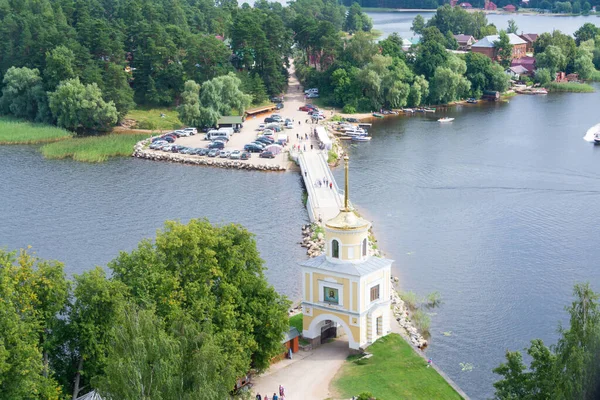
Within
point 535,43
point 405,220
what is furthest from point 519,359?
point 535,43

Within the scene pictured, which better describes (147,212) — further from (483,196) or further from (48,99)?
(48,99)

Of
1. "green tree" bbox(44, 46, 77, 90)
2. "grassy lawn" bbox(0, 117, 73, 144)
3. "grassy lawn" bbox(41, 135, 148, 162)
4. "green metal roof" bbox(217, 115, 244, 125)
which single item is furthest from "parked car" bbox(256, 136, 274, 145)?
"green tree" bbox(44, 46, 77, 90)

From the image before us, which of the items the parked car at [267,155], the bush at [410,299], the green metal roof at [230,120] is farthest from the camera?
the green metal roof at [230,120]

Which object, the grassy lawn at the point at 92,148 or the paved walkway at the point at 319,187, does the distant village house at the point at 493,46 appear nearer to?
the paved walkway at the point at 319,187

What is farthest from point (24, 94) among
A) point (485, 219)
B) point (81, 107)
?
point (485, 219)

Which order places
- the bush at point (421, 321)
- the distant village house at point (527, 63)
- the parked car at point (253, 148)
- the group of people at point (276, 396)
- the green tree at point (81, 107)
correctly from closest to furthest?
the group of people at point (276, 396) → the bush at point (421, 321) → the parked car at point (253, 148) → the green tree at point (81, 107) → the distant village house at point (527, 63)

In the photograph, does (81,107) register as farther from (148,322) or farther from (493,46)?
(493,46)

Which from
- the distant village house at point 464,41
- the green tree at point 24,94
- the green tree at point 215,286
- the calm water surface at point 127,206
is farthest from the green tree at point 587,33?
the green tree at point 215,286
